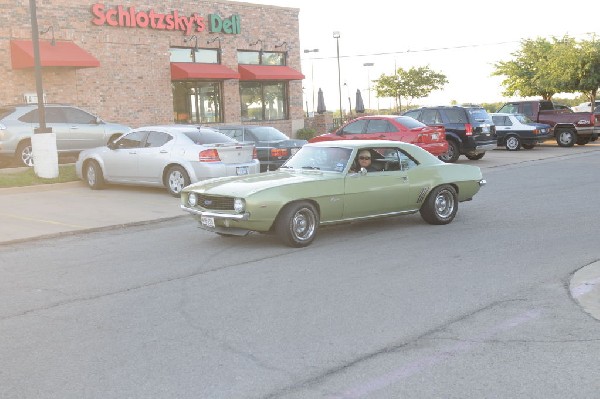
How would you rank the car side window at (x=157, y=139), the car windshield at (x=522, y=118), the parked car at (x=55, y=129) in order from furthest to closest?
1. the car windshield at (x=522, y=118)
2. the parked car at (x=55, y=129)
3. the car side window at (x=157, y=139)

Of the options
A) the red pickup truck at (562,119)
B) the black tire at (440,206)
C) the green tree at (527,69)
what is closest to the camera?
the black tire at (440,206)

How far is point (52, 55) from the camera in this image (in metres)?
Answer: 24.2

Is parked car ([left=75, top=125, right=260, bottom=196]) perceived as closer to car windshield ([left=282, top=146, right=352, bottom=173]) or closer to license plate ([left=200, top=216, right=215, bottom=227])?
car windshield ([left=282, top=146, right=352, bottom=173])

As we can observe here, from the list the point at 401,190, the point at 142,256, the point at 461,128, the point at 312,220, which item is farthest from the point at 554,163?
the point at 142,256

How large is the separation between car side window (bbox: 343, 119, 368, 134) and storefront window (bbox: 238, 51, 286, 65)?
13.2 m

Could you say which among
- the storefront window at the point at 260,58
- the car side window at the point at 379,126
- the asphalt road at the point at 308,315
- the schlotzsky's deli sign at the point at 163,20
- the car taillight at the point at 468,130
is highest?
the schlotzsky's deli sign at the point at 163,20

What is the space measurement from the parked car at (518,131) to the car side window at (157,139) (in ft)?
55.1

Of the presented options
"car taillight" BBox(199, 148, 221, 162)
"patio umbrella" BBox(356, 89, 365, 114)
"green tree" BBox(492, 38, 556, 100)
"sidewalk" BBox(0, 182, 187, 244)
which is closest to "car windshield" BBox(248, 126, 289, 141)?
"sidewalk" BBox(0, 182, 187, 244)

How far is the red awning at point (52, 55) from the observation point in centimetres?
2367

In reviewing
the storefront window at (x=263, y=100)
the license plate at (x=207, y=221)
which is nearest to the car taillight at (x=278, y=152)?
the license plate at (x=207, y=221)

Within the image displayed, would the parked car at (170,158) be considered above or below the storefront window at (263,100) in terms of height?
below

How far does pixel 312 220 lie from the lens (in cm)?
905

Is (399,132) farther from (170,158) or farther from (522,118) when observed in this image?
(522,118)

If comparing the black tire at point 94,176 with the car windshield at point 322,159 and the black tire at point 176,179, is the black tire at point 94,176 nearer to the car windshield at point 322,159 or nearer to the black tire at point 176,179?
the black tire at point 176,179
